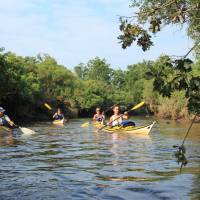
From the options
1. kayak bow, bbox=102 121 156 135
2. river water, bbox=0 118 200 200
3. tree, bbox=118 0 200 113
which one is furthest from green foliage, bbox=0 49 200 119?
river water, bbox=0 118 200 200

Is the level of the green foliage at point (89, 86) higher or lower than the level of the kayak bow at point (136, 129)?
higher

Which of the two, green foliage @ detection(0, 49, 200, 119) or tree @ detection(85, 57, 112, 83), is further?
tree @ detection(85, 57, 112, 83)

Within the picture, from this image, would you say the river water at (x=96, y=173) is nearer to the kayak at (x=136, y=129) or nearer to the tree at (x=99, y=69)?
the kayak at (x=136, y=129)

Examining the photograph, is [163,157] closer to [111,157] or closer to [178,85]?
[111,157]

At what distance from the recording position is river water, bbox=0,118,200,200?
9852 millimetres

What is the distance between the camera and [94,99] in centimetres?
7956

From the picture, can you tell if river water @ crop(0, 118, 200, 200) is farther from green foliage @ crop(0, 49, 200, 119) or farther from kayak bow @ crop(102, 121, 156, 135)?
kayak bow @ crop(102, 121, 156, 135)

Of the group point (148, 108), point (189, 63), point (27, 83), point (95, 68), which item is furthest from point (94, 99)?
point (189, 63)

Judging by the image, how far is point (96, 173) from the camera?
1251 centimetres

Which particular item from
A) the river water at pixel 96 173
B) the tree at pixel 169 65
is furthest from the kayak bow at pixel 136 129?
the tree at pixel 169 65

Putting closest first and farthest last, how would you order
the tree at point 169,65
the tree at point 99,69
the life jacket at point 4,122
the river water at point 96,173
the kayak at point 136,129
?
the tree at point 169,65 < the river water at point 96,173 < the kayak at point 136,129 < the life jacket at point 4,122 < the tree at point 99,69

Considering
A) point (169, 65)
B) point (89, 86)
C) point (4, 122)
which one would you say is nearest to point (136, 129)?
point (4, 122)

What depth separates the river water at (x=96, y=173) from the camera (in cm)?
985

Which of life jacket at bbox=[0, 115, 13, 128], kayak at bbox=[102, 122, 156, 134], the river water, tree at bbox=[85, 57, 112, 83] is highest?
tree at bbox=[85, 57, 112, 83]
